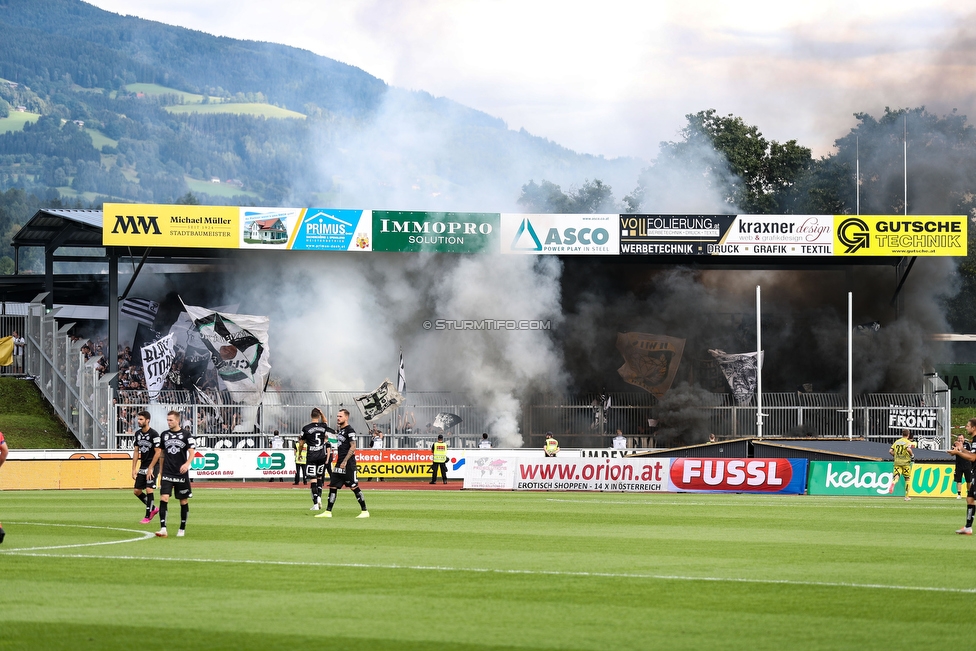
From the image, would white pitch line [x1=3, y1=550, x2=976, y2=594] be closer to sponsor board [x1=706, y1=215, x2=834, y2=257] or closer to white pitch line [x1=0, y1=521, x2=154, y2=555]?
white pitch line [x1=0, y1=521, x2=154, y2=555]

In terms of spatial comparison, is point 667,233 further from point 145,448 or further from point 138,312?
point 145,448

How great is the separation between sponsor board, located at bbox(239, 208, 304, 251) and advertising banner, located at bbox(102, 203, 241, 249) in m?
0.35

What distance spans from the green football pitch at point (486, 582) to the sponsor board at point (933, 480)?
8.88 meters

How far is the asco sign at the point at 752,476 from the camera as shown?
30938mm

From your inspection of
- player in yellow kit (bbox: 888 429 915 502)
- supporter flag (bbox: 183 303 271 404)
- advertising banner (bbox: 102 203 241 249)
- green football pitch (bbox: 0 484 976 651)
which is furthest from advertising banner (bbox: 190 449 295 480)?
player in yellow kit (bbox: 888 429 915 502)

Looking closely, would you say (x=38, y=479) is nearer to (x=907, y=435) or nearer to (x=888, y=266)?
(x=907, y=435)

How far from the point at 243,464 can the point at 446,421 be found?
10.4m

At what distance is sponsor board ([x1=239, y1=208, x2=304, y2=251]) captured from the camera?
146 feet

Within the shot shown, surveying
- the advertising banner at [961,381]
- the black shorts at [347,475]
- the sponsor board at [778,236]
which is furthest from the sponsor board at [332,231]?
the advertising banner at [961,381]

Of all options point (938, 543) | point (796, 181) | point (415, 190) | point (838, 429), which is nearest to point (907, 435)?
point (938, 543)

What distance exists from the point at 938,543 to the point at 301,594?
10169 mm

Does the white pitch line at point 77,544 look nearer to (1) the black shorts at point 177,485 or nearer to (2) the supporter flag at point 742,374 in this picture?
(1) the black shorts at point 177,485

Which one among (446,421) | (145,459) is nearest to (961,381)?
(446,421)

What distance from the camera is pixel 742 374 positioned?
4747 centimetres
